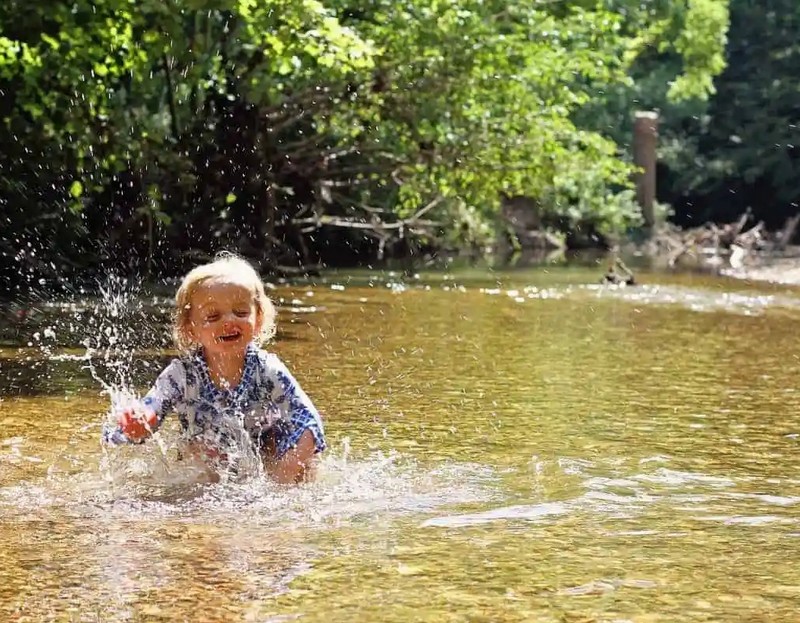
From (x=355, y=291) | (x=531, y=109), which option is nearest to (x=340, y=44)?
(x=355, y=291)

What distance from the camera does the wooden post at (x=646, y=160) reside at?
116 feet

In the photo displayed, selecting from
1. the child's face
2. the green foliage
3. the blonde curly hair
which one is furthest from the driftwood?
the child's face

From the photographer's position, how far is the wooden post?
35406 millimetres

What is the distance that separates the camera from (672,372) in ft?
25.6

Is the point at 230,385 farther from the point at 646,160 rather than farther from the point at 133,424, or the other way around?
the point at 646,160

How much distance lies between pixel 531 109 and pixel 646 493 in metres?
14.0

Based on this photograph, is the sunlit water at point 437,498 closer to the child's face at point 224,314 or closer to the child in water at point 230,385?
the child in water at point 230,385

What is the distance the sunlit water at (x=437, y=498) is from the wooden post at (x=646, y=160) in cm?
2697

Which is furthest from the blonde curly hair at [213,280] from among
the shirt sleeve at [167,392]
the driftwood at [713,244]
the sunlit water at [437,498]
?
the driftwood at [713,244]

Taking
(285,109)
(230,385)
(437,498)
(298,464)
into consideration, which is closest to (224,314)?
(230,385)

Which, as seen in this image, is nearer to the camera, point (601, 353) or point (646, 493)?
point (646, 493)

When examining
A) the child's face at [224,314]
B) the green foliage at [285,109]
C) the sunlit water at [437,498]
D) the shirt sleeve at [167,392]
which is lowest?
the sunlit water at [437,498]

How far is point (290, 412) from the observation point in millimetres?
4703

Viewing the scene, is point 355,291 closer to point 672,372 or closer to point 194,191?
point 194,191
